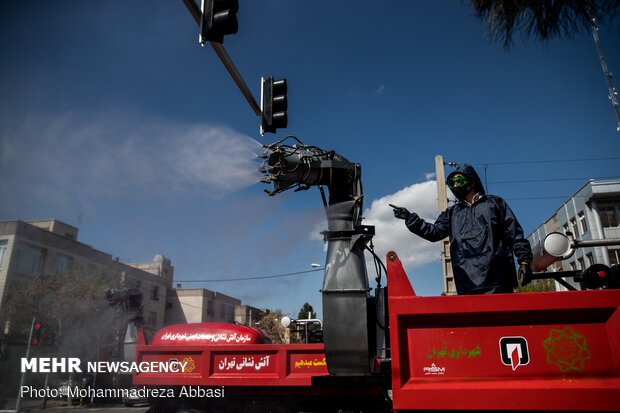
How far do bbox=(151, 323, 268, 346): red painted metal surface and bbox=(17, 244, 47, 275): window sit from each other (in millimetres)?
7890

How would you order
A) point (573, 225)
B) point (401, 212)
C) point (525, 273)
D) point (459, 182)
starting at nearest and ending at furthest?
1. point (525, 273)
2. point (459, 182)
3. point (401, 212)
4. point (573, 225)

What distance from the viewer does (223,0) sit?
14.2ft

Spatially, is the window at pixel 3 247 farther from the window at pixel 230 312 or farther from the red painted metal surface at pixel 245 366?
the window at pixel 230 312

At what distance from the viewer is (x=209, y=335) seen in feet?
19.1

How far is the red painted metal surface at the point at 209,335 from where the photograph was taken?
5730 mm

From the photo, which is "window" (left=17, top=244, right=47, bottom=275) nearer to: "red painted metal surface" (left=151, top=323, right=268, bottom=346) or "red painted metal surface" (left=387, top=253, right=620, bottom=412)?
"red painted metal surface" (left=151, top=323, right=268, bottom=346)

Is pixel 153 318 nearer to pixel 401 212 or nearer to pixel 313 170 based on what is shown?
pixel 313 170

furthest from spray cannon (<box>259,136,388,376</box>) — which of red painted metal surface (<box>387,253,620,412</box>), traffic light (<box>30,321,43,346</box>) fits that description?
traffic light (<box>30,321,43,346</box>)

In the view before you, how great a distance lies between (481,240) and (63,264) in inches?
755

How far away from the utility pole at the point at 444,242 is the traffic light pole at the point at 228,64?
8.94 metres

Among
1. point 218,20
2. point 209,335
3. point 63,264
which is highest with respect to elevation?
point 63,264

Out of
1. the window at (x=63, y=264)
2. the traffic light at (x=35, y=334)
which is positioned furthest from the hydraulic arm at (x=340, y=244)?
the window at (x=63, y=264)

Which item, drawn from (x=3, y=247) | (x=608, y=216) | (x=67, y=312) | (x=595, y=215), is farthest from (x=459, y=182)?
(x=608, y=216)

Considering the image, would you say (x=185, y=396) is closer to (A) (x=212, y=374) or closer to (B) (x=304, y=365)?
(A) (x=212, y=374)
